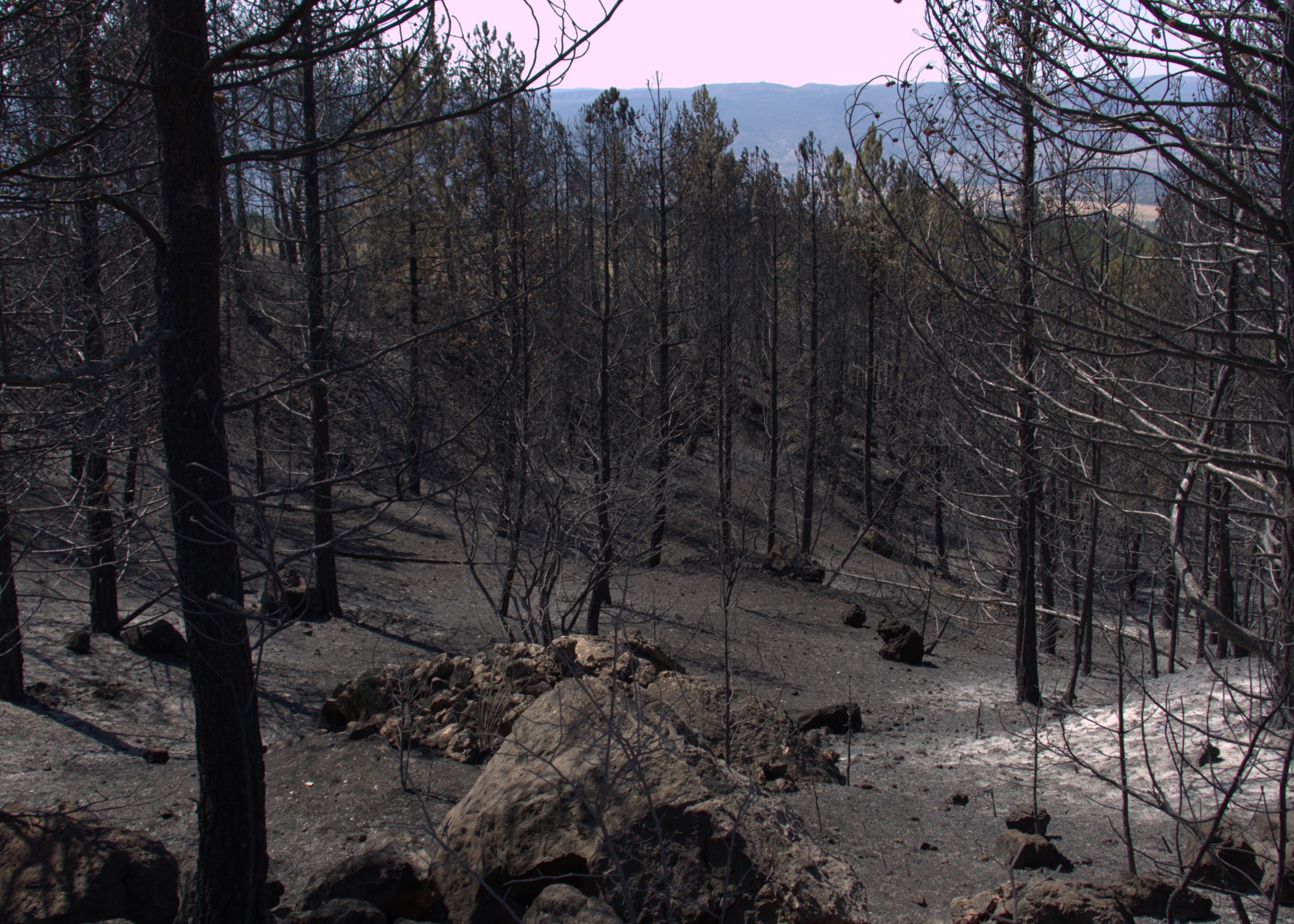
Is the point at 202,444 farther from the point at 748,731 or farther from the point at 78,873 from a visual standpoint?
the point at 748,731

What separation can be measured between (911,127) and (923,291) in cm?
223

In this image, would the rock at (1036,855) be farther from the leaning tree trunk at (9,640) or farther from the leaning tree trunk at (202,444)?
the leaning tree trunk at (9,640)

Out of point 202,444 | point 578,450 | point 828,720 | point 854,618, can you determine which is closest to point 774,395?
point 854,618

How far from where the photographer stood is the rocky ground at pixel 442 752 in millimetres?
5793

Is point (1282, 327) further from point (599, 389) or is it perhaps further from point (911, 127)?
point (599, 389)

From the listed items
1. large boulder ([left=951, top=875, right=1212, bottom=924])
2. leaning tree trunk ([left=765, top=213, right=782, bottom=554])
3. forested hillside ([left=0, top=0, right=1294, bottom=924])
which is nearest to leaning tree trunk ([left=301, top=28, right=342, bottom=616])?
forested hillside ([left=0, top=0, right=1294, bottom=924])

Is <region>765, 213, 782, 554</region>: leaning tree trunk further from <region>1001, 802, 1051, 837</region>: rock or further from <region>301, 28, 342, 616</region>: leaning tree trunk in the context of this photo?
<region>1001, 802, 1051, 837</region>: rock

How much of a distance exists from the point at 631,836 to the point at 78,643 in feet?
26.3

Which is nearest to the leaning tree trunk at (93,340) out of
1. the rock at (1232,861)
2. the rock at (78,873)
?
the rock at (78,873)

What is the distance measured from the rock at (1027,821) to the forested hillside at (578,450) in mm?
416

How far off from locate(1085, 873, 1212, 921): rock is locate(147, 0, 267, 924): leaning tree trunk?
401cm

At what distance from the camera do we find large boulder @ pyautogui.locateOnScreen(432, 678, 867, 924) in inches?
148

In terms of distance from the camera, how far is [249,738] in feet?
13.3

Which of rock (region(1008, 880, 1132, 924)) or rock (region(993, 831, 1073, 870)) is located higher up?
rock (region(1008, 880, 1132, 924))
